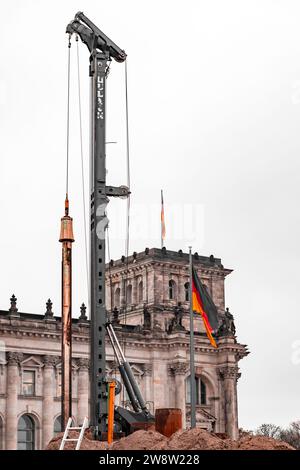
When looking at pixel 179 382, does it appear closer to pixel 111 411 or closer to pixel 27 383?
pixel 27 383

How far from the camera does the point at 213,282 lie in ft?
325

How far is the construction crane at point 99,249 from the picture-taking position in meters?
23.6

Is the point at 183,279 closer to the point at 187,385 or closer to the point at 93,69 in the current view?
the point at 187,385

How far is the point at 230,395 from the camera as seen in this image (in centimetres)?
9075

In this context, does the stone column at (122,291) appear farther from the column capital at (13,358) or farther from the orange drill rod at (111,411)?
the orange drill rod at (111,411)

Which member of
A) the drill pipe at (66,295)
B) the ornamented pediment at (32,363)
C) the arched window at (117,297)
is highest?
the arched window at (117,297)

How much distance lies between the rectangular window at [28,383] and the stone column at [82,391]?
418 cm

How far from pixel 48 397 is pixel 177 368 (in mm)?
14167

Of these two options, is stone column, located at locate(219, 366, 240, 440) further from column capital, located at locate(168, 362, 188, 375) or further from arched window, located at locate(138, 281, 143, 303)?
arched window, located at locate(138, 281, 143, 303)

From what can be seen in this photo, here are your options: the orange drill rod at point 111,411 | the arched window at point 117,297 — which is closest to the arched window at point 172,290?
the arched window at point 117,297

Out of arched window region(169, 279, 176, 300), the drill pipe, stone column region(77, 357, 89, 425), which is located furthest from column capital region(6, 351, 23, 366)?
the drill pipe

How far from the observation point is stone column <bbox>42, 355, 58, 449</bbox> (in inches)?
3076

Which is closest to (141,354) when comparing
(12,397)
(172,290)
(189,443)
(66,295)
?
(172,290)
